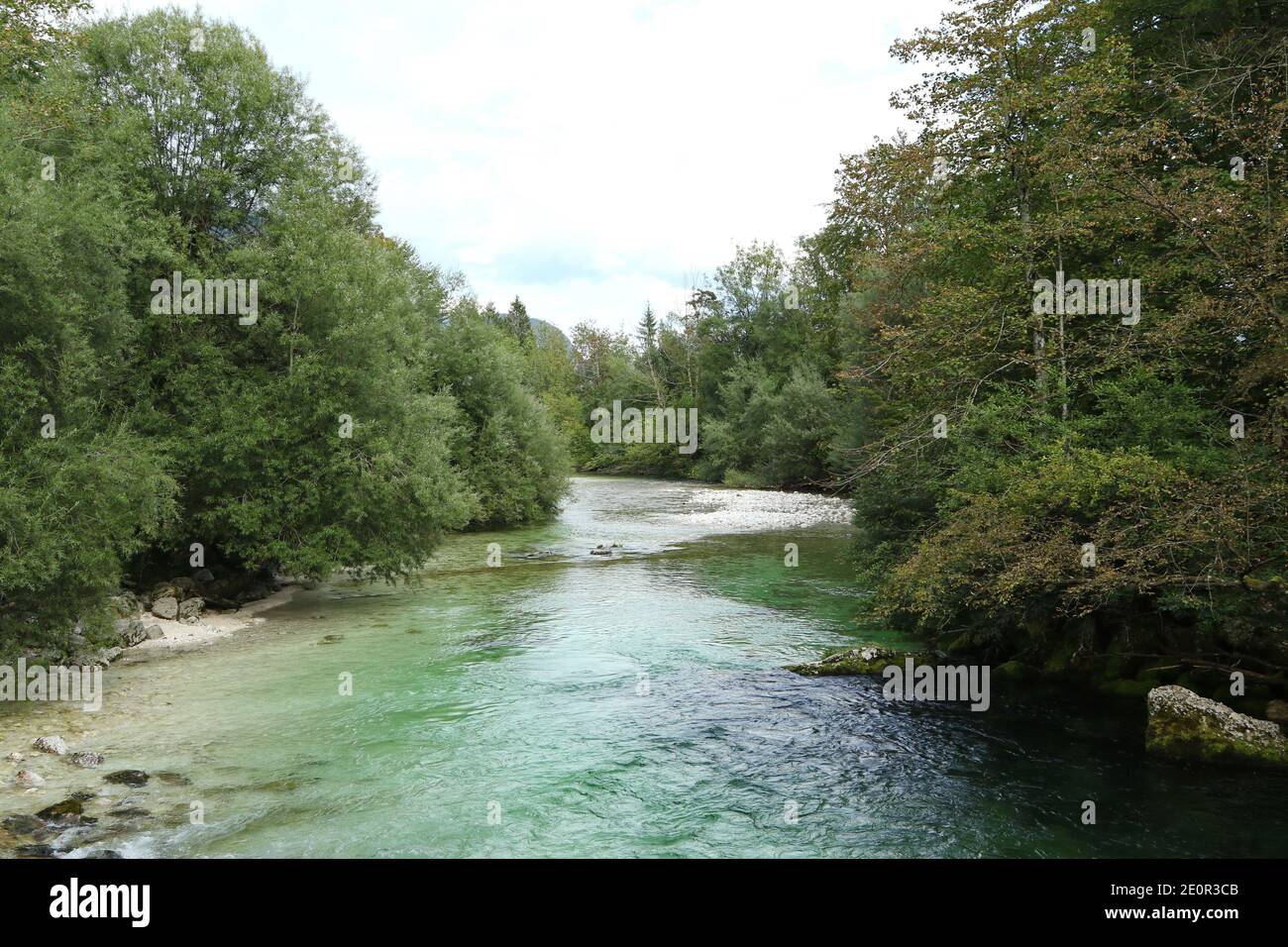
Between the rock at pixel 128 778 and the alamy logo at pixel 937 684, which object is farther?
the alamy logo at pixel 937 684

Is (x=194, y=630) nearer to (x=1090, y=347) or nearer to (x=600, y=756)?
(x=600, y=756)

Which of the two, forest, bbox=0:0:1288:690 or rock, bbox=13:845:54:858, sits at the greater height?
forest, bbox=0:0:1288:690

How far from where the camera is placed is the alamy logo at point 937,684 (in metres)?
12.7

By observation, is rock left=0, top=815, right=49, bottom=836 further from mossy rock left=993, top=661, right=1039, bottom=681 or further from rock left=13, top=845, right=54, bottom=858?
mossy rock left=993, top=661, right=1039, bottom=681

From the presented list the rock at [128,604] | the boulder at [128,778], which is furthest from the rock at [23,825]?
the rock at [128,604]

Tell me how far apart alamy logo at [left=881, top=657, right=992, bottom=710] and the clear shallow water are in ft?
1.02

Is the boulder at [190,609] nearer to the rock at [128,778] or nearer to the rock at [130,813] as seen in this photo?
the rock at [128,778]

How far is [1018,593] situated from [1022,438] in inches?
92.5

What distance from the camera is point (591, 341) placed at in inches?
4518

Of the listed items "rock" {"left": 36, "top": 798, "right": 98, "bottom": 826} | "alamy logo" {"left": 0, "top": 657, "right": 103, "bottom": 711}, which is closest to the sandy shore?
"alamy logo" {"left": 0, "top": 657, "right": 103, "bottom": 711}

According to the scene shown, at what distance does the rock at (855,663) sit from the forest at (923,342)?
875 millimetres
